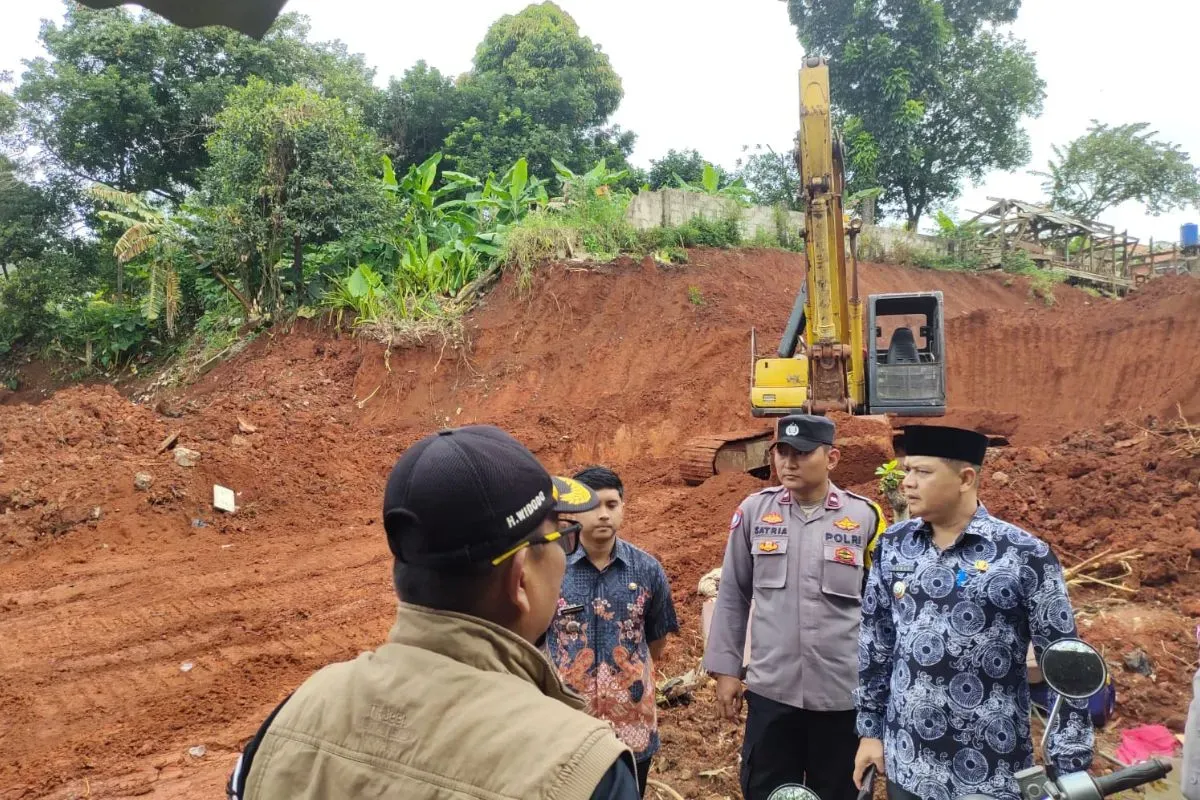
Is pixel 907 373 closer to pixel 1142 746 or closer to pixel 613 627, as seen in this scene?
pixel 1142 746

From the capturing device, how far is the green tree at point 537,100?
22312mm

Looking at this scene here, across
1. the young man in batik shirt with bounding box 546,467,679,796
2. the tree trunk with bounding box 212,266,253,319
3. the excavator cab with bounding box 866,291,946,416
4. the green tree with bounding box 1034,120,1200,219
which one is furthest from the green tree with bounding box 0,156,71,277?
the green tree with bounding box 1034,120,1200,219

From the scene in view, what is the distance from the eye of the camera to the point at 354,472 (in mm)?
11102

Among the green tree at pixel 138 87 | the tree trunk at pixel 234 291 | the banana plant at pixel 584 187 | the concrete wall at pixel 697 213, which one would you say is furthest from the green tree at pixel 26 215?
the concrete wall at pixel 697 213

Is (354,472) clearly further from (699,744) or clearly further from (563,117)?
(563,117)

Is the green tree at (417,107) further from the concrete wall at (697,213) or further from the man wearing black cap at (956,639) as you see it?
the man wearing black cap at (956,639)

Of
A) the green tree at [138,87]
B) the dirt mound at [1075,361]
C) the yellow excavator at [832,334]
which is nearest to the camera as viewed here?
the yellow excavator at [832,334]

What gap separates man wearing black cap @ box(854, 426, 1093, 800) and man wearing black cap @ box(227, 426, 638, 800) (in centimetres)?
166

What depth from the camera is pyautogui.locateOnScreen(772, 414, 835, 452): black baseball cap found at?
10.7ft

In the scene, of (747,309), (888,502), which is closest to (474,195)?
(747,309)

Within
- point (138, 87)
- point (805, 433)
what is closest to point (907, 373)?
point (805, 433)

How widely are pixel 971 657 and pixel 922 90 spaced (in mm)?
26507

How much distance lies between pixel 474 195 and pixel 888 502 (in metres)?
12.2

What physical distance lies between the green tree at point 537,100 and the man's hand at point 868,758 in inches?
776
